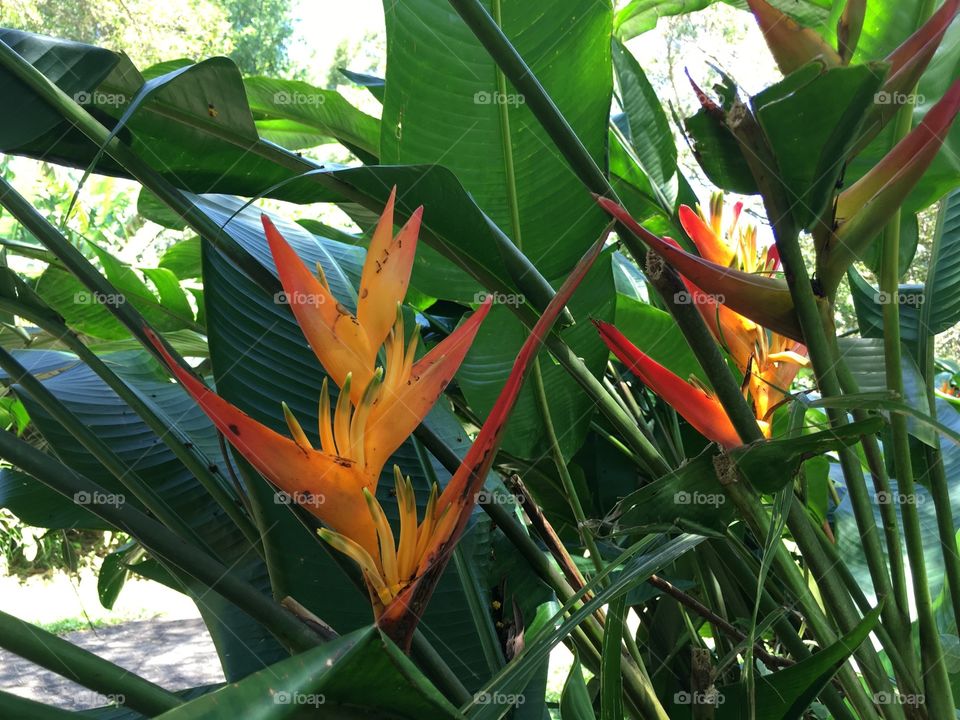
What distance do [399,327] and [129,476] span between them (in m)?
0.17

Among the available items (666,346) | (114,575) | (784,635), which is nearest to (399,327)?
(784,635)

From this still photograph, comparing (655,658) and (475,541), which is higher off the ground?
(475,541)

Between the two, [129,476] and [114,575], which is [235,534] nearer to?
[129,476]

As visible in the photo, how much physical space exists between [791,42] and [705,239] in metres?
0.15

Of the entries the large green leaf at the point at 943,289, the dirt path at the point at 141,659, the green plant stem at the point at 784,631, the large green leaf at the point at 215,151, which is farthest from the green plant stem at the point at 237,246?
the dirt path at the point at 141,659

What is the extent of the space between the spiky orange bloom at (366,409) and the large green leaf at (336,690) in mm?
50

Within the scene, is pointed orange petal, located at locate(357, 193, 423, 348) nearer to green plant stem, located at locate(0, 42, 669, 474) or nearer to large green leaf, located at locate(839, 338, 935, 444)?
green plant stem, located at locate(0, 42, 669, 474)

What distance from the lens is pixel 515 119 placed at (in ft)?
1.63

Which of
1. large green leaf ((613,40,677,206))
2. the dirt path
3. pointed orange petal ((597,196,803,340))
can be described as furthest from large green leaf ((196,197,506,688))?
the dirt path

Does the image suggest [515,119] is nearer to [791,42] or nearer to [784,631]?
[791,42]

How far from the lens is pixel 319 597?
433 mm

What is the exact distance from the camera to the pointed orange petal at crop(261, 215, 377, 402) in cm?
27

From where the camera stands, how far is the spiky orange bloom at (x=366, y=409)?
259 millimetres

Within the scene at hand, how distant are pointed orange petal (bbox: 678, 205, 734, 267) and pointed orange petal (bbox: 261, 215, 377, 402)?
0.26 m
